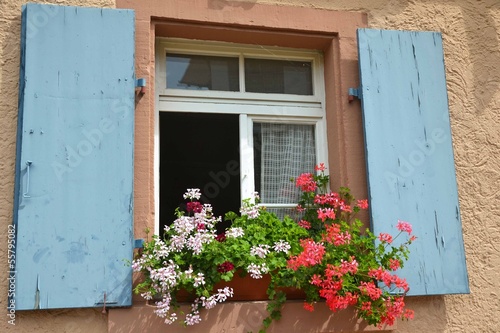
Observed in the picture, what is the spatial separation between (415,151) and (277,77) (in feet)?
3.34

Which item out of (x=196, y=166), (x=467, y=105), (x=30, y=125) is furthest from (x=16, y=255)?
(x=467, y=105)

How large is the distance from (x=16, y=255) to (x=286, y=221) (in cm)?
148

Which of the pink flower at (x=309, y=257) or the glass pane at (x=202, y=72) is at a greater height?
the glass pane at (x=202, y=72)

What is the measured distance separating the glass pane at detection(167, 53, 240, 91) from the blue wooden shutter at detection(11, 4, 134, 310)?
498 millimetres

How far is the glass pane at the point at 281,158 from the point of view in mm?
4078

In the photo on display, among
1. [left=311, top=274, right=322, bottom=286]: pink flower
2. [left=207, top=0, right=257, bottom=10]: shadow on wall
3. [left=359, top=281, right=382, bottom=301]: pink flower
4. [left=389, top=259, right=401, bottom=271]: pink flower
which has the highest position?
[left=207, top=0, right=257, bottom=10]: shadow on wall

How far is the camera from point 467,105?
4215 millimetres

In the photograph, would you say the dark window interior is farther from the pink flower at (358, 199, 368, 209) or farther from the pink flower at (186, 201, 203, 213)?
the pink flower at (358, 199, 368, 209)

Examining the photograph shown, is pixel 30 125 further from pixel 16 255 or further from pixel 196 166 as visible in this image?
pixel 196 166

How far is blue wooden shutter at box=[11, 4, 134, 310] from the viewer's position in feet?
10.9

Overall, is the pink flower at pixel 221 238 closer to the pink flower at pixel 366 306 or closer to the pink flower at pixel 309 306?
the pink flower at pixel 309 306

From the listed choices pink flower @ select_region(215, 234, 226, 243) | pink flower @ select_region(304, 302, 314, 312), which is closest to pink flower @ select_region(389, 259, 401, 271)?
pink flower @ select_region(304, 302, 314, 312)

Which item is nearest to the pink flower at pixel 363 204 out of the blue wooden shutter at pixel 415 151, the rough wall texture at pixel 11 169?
the blue wooden shutter at pixel 415 151

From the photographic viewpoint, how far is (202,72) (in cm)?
419
